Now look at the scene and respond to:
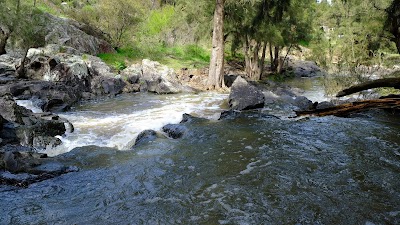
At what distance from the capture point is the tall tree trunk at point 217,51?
64.7 ft

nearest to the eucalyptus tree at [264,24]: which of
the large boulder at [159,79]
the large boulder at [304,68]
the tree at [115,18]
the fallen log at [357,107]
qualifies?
the large boulder at [304,68]

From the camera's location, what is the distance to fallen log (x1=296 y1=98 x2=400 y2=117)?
9559mm

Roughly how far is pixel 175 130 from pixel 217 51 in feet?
39.6

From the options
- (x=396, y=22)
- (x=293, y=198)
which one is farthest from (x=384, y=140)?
(x=396, y=22)

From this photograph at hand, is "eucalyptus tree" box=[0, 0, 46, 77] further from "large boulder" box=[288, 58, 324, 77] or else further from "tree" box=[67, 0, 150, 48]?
"large boulder" box=[288, 58, 324, 77]

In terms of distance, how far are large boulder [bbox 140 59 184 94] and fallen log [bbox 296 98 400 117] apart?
11.1 m

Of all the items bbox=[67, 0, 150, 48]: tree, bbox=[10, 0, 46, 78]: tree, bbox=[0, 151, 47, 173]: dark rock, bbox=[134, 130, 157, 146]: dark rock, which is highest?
bbox=[67, 0, 150, 48]: tree

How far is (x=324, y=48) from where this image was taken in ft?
77.1

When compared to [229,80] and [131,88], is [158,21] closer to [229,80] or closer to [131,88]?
[229,80]

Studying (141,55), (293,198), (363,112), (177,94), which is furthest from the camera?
(141,55)

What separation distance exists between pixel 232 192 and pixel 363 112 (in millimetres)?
7688

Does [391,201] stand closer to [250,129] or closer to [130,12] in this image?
[250,129]

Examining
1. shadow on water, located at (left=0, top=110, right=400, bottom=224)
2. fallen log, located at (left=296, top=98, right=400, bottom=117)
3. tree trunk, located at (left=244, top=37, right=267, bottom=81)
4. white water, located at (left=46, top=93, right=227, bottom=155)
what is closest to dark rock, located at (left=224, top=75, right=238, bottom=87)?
tree trunk, located at (left=244, top=37, right=267, bottom=81)

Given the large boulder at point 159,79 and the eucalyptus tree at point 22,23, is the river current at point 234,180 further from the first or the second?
the eucalyptus tree at point 22,23
